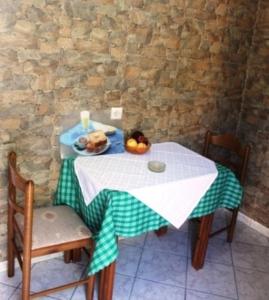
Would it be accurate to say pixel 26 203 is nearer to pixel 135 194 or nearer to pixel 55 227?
pixel 55 227

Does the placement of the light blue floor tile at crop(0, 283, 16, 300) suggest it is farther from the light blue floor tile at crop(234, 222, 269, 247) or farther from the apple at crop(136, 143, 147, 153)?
the light blue floor tile at crop(234, 222, 269, 247)

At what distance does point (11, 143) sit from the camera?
1964 mm

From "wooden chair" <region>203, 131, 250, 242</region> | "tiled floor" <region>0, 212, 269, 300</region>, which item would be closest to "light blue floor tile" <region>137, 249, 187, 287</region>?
"tiled floor" <region>0, 212, 269, 300</region>

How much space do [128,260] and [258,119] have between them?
1.60m

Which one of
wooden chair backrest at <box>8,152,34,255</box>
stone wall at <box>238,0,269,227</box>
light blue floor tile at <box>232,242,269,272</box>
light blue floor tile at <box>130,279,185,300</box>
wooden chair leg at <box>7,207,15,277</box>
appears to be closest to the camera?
wooden chair backrest at <box>8,152,34,255</box>

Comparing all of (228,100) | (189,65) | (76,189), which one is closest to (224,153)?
(228,100)

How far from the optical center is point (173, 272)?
2.32m

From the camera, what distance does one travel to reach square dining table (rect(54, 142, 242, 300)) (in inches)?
67.6

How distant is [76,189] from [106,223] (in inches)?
18.1

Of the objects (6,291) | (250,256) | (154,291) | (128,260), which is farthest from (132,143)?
(250,256)

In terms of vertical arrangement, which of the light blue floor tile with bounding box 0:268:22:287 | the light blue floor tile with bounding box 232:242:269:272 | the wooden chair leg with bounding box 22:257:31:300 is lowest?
the light blue floor tile with bounding box 232:242:269:272

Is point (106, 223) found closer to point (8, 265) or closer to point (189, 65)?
point (8, 265)

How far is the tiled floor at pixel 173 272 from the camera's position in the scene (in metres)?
2.11

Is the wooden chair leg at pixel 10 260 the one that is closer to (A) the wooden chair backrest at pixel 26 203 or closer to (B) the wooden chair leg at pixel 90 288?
(A) the wooden chair backrest at pixel 26 203
